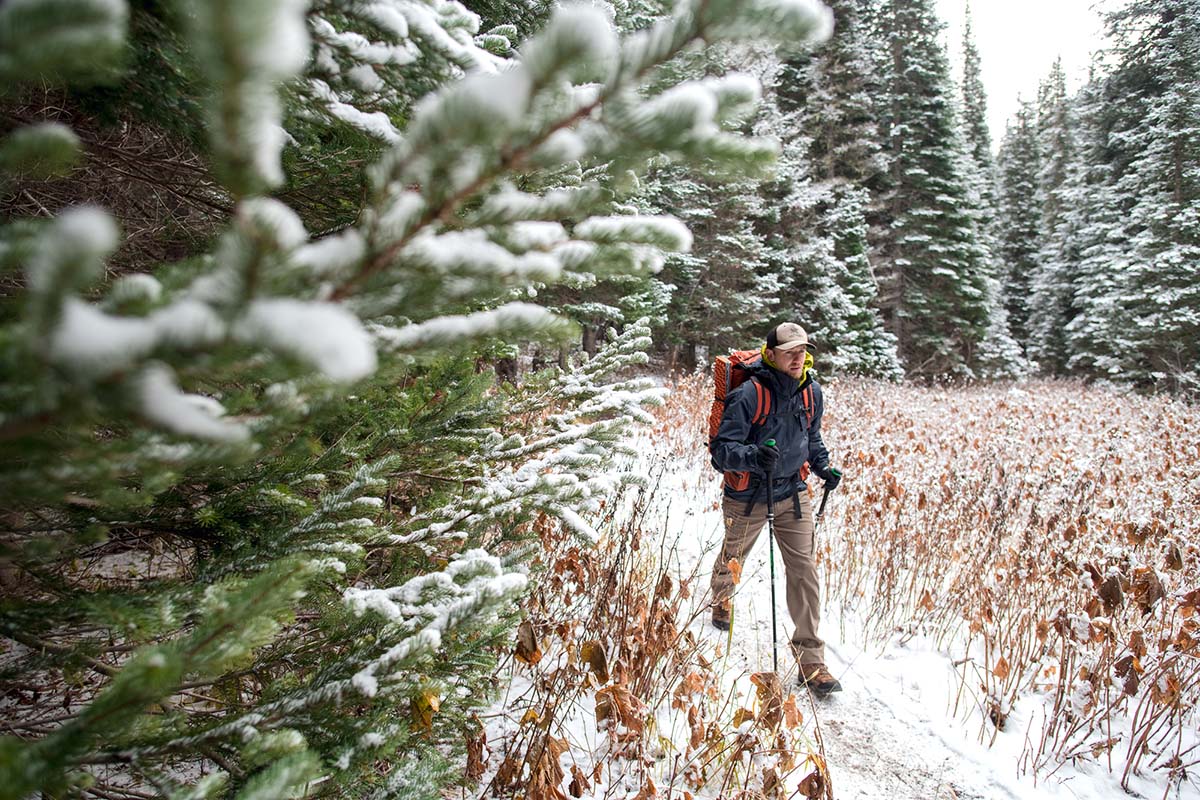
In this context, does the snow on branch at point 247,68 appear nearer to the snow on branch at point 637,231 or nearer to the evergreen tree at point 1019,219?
the snow on branch at point 637,231

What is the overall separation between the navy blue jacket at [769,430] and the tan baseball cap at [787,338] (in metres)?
0.19

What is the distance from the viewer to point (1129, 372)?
57.6 feet

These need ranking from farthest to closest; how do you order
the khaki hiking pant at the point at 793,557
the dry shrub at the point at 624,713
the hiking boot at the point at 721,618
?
the hiking boot at the point at 721,618, the khaki hiking pant at the point at 793,557, the dry shrub at the point at 624,713

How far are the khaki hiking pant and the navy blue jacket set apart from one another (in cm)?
12

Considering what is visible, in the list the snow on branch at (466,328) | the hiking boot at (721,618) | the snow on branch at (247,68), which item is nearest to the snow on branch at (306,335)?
the snow on branch at (247,68)

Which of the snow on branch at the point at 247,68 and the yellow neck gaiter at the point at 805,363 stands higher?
→ the snow on branch at the point at 247,68

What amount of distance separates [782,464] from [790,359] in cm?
70

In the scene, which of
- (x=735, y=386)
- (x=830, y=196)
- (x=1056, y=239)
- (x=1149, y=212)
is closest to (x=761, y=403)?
(x=735, y=386)

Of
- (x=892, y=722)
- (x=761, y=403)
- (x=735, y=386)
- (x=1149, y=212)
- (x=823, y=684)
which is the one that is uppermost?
(x=1149, y=212)

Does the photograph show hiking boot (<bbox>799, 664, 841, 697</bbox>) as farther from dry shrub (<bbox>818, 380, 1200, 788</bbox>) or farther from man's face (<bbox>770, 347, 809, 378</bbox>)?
man's face (<bbox>770, 347, 809, 378</bbox>)

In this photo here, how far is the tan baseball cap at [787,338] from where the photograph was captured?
11.9ft

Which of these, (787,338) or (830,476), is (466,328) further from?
(830,476)

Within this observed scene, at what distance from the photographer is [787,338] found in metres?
3.67

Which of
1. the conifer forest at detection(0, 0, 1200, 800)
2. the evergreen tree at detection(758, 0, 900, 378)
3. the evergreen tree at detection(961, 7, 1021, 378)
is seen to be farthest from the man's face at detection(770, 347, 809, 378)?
the evergreen tree at detection(961, 7, 1021, 378)
